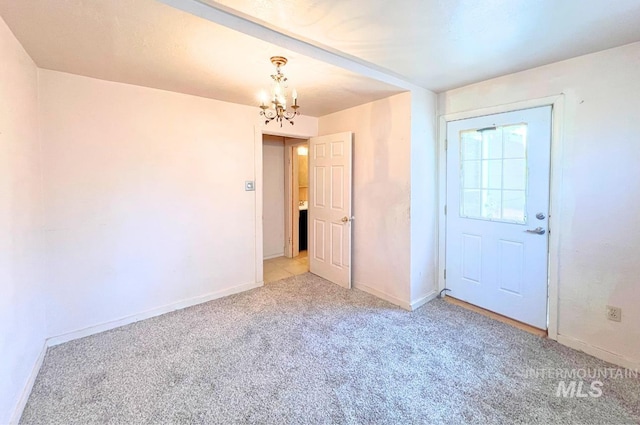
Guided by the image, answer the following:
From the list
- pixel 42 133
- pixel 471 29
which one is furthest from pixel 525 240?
pixel 42 133

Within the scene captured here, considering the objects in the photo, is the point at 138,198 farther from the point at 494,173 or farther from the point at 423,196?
the point at 494,173

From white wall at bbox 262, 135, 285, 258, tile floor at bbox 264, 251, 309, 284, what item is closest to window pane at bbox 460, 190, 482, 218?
tile floor at bbox 264, 251, 309, 284

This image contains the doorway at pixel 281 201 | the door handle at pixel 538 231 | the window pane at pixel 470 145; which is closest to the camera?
the door handle at pixel 538 231

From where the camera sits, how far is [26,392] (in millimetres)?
1841

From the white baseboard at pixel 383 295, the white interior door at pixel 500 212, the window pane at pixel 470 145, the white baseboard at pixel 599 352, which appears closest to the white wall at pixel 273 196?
the white baseboard at pixel 383 295

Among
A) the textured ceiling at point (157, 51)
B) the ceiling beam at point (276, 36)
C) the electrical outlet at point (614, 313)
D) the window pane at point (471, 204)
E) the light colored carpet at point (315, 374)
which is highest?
the ceiling beam at point (276, 36)

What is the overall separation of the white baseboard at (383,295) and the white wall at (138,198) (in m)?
1.41

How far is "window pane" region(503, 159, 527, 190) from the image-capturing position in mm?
2658

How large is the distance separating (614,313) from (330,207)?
279 cm

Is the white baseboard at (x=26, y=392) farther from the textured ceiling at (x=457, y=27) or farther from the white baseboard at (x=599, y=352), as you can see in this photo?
the white baseboard at (x=599, y=352)

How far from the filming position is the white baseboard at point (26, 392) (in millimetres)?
1653

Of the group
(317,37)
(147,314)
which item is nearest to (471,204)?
(317,37)

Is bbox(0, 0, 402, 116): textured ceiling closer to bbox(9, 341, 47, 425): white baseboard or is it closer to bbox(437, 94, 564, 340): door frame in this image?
bbox(437, 94, 564, 340): door frame

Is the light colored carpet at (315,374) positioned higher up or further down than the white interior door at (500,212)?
further down
